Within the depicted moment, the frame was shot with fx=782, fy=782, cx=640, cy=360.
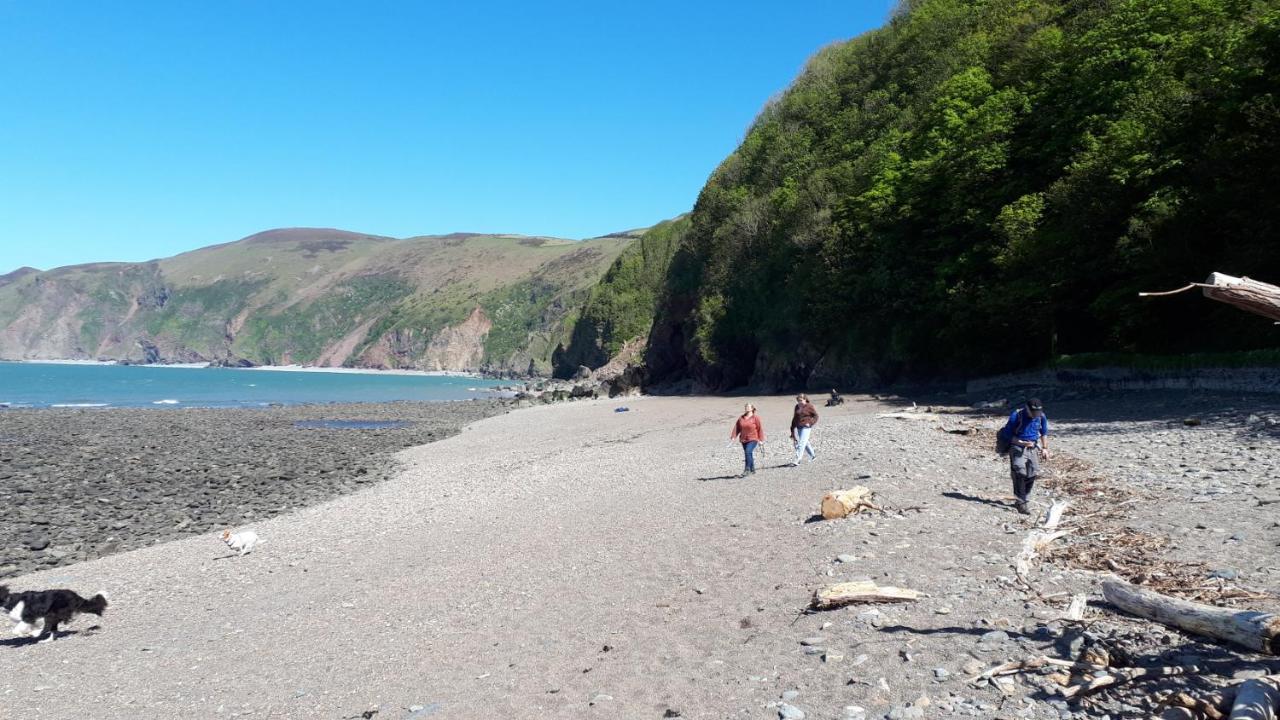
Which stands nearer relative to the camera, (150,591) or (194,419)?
(150,591)

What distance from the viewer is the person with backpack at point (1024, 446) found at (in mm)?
10945

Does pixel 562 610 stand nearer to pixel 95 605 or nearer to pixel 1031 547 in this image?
pixel 1031 547

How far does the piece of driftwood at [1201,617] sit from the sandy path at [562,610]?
79 centimetres

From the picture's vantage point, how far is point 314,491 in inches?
908

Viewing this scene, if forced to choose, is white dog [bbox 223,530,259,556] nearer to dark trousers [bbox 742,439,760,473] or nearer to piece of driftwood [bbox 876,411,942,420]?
dark trousers [bbox 742,439,760,473]

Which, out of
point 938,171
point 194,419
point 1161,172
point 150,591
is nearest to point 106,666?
point 150,591

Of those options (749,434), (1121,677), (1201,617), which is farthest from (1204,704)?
(749,434)

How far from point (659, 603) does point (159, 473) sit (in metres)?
25.2

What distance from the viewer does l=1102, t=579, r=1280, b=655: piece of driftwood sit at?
198 inches

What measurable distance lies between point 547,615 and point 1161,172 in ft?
89.8

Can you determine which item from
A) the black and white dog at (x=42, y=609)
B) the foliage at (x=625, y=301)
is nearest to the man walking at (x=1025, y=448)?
the black and white dog at (x=42, y=609)

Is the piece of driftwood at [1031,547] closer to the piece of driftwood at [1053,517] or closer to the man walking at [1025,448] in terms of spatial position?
the piece of driftwood at [1053,517]

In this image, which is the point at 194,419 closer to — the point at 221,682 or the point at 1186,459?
the point at 221,682

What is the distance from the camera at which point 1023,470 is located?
1093 cm
